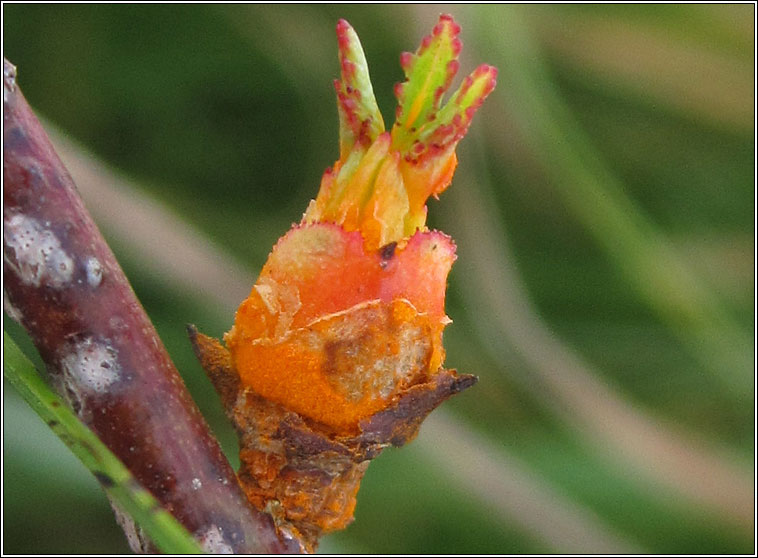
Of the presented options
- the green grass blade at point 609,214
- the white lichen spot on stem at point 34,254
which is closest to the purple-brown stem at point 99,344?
the white lichen spot on stem at point 34,254

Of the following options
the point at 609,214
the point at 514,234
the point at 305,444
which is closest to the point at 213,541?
the point at 305,444

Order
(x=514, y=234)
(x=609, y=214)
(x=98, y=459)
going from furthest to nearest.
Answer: (x=514, y=234) < (x=609, y=214) < (x=98, y=459)

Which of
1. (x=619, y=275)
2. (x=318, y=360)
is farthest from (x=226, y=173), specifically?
(x=318, y=360)

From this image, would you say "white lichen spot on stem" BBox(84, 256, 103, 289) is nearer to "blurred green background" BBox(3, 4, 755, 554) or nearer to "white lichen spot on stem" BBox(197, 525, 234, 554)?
"white lichen spot on stem" BBox(197, 525, 234, 554)

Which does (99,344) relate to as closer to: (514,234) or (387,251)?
(387,251)

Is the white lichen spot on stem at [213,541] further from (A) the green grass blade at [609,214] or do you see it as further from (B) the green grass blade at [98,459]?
(A) the green grass blade at [609,214]

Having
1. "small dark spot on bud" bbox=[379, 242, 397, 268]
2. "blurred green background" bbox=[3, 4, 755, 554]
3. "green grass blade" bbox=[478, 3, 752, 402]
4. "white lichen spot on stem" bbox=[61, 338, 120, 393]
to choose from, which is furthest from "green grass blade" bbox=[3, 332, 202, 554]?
"green grass blade" bbox=[478, 3, 752, 402]
